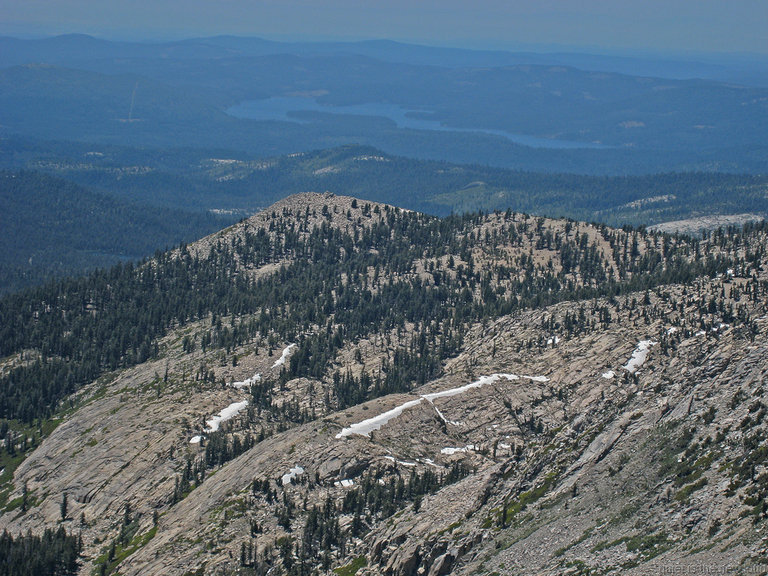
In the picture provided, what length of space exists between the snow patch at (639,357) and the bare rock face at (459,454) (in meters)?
0.31

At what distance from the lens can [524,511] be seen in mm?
79250

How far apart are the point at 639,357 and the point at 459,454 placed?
29.3m

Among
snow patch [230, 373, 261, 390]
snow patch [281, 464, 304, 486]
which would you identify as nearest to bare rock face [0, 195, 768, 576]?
snow patch [281, 464, 304, 486]

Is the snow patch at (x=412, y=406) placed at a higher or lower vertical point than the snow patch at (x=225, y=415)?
higher

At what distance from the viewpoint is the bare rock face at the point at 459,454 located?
2726 inches

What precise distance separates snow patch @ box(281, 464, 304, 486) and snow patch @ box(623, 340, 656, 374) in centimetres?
4378

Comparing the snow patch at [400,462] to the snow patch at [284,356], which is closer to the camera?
the snow patch at [400,462]

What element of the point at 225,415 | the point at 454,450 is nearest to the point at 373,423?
the point at 454,450

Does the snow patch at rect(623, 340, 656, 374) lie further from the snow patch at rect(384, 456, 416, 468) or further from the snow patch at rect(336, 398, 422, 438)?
the snow patch at rect(384, 456, 416, 468)

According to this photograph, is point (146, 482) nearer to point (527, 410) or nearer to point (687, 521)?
point (527, 410)

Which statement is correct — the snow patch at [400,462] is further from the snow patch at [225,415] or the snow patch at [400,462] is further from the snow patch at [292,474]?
the snow patch at [225,415]

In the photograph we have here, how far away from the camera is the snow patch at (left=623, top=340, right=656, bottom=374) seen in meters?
116

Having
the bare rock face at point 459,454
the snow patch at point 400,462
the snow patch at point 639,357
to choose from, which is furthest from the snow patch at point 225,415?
the snow patch at point 639,357

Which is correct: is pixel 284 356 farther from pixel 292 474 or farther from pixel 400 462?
pixel 400 462
